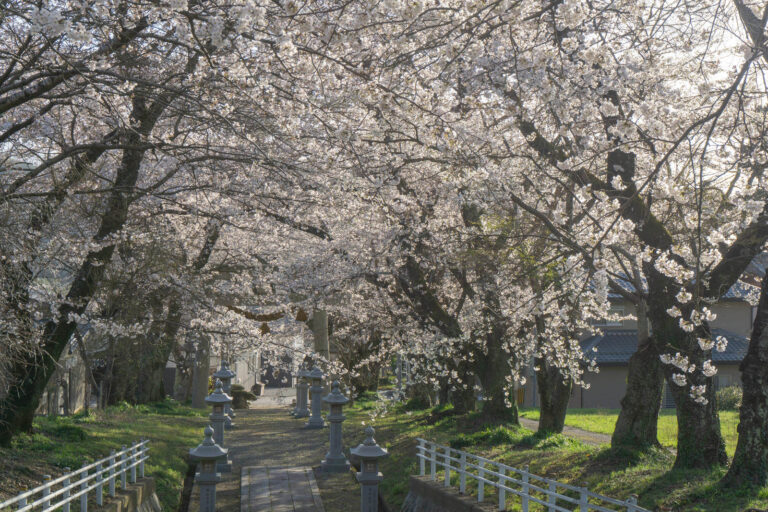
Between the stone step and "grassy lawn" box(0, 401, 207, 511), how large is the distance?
3.96ft

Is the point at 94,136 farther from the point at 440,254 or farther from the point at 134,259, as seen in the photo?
the point at 440,254

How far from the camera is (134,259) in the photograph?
54.4 feet

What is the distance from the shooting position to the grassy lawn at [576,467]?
27.0 ft

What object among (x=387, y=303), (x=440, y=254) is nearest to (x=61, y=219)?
(x=440, y=254)

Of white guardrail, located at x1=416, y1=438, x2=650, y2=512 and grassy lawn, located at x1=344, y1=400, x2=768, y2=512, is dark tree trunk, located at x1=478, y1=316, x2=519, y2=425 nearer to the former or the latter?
grassy lawn, located at x1=344, y1=400, x2=768, y2=512

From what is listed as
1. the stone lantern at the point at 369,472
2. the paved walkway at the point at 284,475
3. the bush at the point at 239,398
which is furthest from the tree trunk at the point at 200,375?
the stone lantern at the point at 369,472

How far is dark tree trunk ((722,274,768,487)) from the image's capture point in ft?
27.4

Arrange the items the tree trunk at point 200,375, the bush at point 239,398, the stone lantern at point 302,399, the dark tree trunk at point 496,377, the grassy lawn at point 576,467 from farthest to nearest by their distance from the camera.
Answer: the bush at point 239,398
the tree trunk at point 200,375
the stone lantern at point 302,399
the dark tree trunk at point 496,377
the grassy lawn at point 576,467

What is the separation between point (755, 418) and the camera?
8.52 metres

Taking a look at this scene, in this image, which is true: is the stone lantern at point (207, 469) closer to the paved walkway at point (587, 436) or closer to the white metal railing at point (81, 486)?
the white metal railing at point (81, 486)

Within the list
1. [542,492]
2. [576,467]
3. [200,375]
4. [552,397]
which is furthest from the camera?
[200,375]

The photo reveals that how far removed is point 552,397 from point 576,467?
5219 millimetres

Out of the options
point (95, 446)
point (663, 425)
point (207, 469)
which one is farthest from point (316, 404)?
point (207, 469)

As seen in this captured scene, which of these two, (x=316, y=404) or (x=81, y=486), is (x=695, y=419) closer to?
(x=81, y=486)
